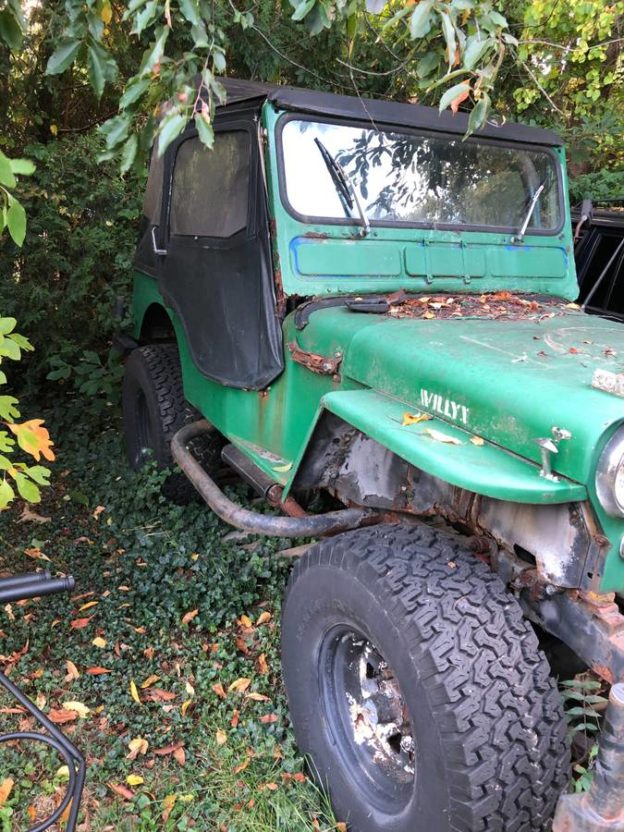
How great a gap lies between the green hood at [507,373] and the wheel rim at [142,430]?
2.22m

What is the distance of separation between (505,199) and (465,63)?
1.40m

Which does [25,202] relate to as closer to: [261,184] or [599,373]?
[261,184]

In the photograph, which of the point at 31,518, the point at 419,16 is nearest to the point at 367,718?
the point at 419,16

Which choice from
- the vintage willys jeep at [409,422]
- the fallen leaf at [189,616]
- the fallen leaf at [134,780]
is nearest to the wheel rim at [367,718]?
the vintage willys jeep at [409,422]

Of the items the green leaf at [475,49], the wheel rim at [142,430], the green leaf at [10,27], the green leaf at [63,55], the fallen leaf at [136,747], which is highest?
the green leaf at [10,27]

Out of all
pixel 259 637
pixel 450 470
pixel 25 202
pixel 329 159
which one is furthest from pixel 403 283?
pixel 25 202

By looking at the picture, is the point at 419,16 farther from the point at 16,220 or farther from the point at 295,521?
the point at 295,521

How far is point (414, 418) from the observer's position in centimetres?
202

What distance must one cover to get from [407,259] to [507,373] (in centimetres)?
107

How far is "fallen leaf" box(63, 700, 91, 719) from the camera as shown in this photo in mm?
2537

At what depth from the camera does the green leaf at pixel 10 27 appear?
Answer: 1980 millimetres

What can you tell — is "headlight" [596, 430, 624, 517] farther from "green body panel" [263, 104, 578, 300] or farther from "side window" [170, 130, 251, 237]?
"side window" [170, 130, 251, 237]

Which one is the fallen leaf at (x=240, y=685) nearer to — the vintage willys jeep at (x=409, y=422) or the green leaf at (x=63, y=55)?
the vintage willys jeep at (x=409, y=422)

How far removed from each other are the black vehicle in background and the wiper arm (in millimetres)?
1977
